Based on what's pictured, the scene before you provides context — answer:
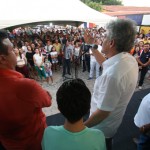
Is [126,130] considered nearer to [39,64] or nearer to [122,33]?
[122,33]

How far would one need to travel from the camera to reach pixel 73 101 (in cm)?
95

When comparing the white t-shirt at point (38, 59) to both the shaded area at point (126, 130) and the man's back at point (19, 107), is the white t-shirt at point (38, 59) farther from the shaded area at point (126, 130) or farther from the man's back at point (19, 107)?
the man's back at point (19, 107)

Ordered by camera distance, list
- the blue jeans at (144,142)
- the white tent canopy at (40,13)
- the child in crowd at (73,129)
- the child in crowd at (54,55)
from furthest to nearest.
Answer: the child in crowd at (54,55), the white tent canopy at (40,13), the blue jeans at (144,142), the child in crowd at (73,129)

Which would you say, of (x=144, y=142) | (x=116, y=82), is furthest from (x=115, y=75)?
(x=144, y=142)

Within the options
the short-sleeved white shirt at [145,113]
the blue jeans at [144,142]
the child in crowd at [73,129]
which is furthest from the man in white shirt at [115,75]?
the blue jeans at [144,142]

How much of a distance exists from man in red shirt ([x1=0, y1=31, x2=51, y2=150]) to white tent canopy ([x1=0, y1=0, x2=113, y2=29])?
4.47 meters

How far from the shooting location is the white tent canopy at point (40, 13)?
17.6 feet

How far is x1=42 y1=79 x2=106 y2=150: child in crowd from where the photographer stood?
0.93 m

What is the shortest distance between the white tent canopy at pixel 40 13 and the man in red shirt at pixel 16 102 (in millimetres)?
4468

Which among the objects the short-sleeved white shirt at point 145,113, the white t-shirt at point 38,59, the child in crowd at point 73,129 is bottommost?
the white t-shirt at point 38,59

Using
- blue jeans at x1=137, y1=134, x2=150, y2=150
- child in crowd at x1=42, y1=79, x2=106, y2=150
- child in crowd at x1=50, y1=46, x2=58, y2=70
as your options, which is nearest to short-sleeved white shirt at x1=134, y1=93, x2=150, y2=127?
blue jeans at x1=137, y1=134, x2=150, y2=150

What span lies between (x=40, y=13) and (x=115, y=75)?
16.9 ft

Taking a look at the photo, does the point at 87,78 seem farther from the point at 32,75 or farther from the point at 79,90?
the point at 79,90

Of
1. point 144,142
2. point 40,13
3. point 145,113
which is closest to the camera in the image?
point 145,113
